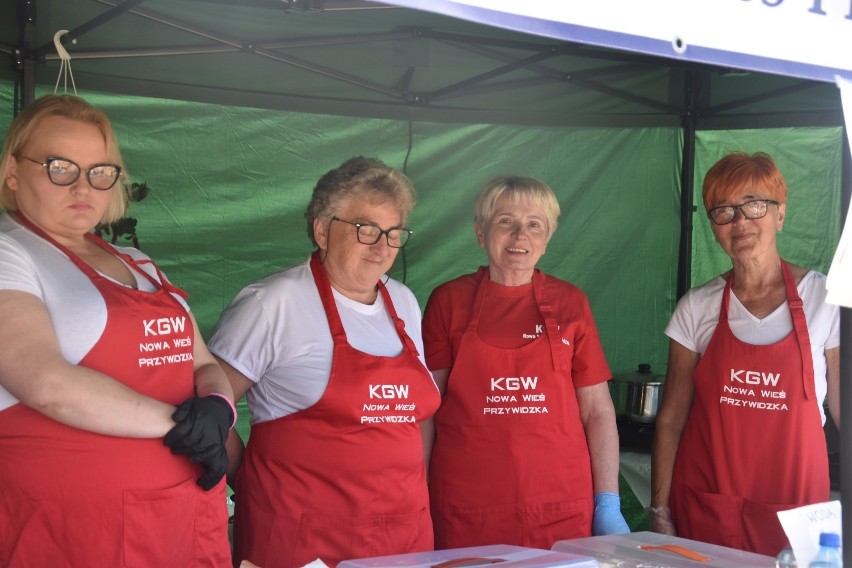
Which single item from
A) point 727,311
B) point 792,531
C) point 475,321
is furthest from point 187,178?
point 792,531

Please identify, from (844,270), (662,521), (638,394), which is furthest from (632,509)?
(844,270)

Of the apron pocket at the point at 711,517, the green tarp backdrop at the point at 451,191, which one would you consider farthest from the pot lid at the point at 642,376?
the apron pocket at the point at 711,517

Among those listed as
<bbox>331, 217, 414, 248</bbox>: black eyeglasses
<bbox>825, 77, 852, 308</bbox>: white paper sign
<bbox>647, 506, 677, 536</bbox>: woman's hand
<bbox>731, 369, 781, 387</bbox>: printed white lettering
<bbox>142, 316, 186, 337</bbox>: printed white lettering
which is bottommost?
<bbox>647, 506, 677, 536</bbox>: woman's hand

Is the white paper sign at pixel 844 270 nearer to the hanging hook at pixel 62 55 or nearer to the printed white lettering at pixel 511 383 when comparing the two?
the printed white lettering at pixel 511 383

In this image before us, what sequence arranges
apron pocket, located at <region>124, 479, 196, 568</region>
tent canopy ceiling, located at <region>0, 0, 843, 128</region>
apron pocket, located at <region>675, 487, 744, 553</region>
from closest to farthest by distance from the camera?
apron pocket, located at <region>124, 479, 196, 568</region>
apron pocket, located at <region>675, 487, 744, 553</region>
tent canopy ceiling, located at <region>0, 0, 843, 128</region>

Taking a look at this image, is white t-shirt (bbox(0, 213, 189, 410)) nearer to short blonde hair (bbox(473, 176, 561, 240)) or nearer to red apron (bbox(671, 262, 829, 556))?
short blonde hair (bbox(473, 176, 561, 240))

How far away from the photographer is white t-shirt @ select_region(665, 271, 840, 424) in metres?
2.58

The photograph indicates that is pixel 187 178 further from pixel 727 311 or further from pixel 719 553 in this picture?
pixel 719 553

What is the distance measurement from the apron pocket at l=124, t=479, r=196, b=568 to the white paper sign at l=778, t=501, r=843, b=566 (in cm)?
112

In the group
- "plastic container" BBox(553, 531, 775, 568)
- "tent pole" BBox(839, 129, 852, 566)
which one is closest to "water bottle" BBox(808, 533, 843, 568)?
"tent pole" BBox(839, 129, 852, 566)

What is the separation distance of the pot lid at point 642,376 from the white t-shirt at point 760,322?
157cm

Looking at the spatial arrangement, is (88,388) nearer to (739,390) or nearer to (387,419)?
(387,419)

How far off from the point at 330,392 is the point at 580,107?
2.61 meters

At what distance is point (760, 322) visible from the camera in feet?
8.69
